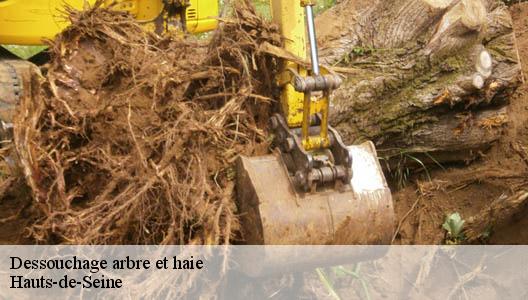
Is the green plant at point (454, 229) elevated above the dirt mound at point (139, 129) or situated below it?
Result: below

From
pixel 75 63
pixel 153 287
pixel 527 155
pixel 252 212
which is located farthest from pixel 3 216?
pixel 527 155

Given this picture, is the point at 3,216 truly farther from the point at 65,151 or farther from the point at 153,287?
the point at 153,287

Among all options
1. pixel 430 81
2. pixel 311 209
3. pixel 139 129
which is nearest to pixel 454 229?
pixel 430 81

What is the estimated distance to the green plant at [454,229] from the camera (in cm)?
321

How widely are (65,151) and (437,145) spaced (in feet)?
6.34

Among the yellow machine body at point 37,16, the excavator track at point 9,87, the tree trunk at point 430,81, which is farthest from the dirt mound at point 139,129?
the yellow machine body at point 37,16

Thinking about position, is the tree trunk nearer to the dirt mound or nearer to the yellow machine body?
the dirt mound

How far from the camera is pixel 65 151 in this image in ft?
8.39

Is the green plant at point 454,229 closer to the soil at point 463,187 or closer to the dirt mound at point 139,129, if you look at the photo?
the soil at point 463,187

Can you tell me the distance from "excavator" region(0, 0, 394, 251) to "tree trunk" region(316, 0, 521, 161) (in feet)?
2.26

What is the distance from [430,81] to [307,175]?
49.5 inches

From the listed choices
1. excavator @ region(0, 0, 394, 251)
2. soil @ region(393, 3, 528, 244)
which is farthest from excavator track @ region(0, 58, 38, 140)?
soil @ region(393, 3, 528, 244)

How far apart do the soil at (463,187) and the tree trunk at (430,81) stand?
9 cm

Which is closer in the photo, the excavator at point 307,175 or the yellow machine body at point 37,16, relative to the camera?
the excavator at point 307,175
